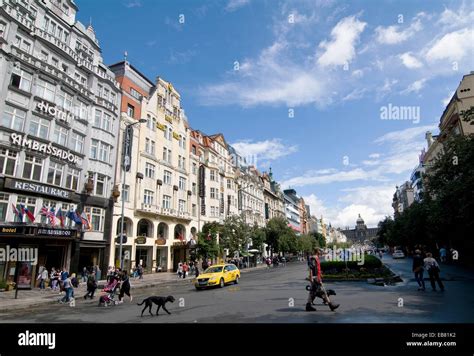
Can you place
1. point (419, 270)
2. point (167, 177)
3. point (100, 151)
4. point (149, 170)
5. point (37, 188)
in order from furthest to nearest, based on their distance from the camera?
1. point (167, 177)
2. point (149, 170)
3. point (100, 151)
4. point (37, 188)
5. point (419, 270)

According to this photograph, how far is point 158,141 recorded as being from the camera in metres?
39.2

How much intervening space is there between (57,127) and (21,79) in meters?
4.46

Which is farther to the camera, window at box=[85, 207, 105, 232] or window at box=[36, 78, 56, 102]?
window at box=[85, 207, 105, 232]

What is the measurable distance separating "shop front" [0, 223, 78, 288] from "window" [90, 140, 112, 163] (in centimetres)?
854

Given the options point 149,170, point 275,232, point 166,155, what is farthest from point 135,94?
point 275,232

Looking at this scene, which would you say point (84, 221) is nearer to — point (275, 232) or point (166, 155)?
point (166, 155)

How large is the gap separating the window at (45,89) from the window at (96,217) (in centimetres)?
1058

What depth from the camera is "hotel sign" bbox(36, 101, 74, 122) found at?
24.5 meters

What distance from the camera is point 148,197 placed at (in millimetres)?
36688

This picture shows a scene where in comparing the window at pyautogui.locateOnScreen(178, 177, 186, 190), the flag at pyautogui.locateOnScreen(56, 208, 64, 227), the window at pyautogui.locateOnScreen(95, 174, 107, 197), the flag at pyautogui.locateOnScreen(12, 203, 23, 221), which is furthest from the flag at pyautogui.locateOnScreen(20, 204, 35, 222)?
the window at pyautogui.locateOnScreen(178, 177, 186, 190)

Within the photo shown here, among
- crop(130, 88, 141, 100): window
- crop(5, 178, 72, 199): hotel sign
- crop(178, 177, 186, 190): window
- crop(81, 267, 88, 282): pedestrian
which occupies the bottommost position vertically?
crop(81, 267, 88, 282): pedestrian

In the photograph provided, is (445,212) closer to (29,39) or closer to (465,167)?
(465,167)

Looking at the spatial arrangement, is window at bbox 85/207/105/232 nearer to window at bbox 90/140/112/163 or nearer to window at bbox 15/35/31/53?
window at bbox 90/140/112/163
